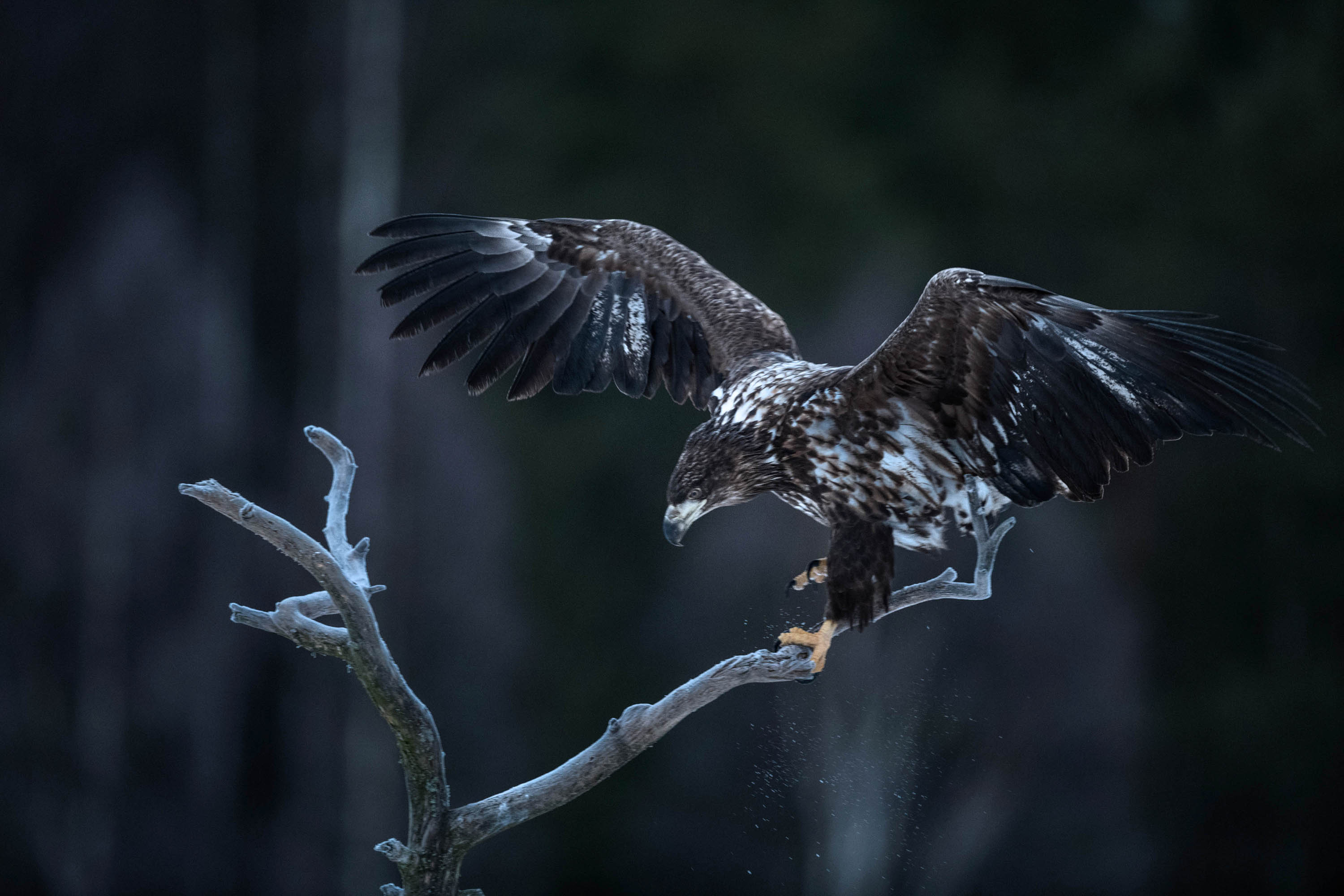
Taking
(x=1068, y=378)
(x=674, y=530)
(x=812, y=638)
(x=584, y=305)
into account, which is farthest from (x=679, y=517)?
(x=584, y=305)

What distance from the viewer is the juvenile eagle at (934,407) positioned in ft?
8.52

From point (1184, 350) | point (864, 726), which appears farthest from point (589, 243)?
point (864, 726)

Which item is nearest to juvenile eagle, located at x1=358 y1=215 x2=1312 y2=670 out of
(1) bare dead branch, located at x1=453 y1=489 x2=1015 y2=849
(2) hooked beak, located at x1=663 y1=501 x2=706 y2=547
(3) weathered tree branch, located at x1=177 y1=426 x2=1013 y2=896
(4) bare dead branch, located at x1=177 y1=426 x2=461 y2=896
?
(2) hooked beak, located at x1=663 y1=501 x2=706 y2=547

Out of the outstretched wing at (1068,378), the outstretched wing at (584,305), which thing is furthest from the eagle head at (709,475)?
the outstretched wing at (584,305)

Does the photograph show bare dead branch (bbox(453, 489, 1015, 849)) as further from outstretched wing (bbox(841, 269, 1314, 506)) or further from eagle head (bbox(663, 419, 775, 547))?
outstretched wing (bbox(841, 269, 1314, 506))

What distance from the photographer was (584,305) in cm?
366

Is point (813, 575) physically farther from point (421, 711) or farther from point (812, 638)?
point (421, 711)

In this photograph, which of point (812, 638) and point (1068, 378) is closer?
point (1068, 378)

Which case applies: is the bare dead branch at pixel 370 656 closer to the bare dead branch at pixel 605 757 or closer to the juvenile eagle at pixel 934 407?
the bare dead branch at pixel 605 757

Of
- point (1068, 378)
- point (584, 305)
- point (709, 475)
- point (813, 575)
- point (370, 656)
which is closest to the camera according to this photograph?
point (370, 656)

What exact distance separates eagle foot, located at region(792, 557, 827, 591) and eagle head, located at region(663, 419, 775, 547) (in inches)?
13.8

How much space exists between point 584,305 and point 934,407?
1.30 meters

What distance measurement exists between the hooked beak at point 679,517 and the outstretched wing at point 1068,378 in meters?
0.48

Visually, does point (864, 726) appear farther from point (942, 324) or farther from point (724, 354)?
point (942, 324)
